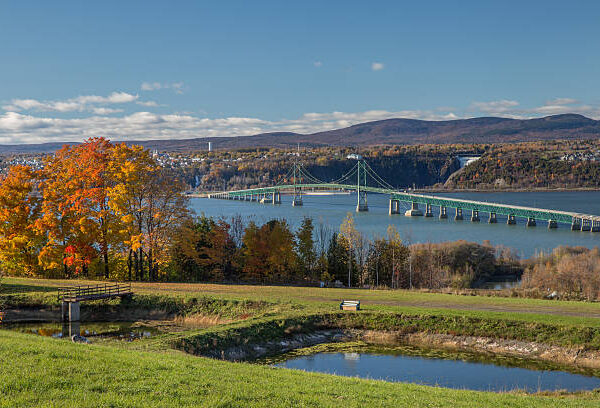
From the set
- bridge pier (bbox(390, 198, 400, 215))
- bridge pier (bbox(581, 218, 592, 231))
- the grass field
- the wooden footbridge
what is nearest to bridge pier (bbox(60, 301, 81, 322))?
the wooden footbridge

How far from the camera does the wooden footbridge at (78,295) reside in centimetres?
2956

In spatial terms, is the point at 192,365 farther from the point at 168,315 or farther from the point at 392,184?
the point at 392,184

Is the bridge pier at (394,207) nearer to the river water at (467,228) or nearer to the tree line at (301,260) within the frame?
the river water at (467,228)

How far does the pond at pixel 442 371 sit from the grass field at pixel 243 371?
2272 millimetres

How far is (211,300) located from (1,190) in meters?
19.1

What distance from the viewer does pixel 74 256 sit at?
39.0 metres

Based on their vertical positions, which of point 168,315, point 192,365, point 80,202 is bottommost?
point 168,315

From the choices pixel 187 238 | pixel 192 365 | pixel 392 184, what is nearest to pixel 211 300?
pixel 187 238

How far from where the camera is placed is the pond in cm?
1862

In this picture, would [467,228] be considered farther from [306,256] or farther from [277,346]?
[277,346]

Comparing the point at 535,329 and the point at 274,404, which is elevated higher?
the point at 274,404

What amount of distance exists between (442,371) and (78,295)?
1914cm

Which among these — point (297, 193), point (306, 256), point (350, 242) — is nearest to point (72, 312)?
point (306, 256)

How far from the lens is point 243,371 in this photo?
1398cm
